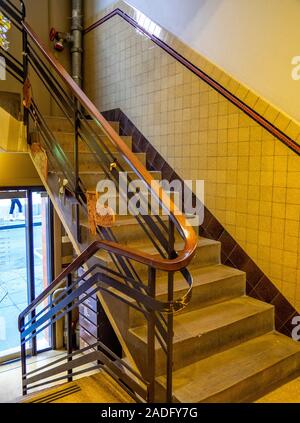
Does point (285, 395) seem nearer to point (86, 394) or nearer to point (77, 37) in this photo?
point (86, 394)

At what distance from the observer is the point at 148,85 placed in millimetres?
3574

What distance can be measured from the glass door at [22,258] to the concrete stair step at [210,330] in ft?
10.7

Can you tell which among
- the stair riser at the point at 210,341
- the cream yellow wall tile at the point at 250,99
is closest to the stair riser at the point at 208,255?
the stair riser at the point at 210,341

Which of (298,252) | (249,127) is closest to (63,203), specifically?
(249,127)

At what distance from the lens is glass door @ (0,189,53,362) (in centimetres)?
495

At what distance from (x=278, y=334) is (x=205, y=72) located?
2.15 metres

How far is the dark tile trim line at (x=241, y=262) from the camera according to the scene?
251cm

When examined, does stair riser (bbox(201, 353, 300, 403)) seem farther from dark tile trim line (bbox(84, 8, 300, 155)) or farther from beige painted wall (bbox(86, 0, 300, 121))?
beige painted wall (bbox(86, 0, 300, 121))

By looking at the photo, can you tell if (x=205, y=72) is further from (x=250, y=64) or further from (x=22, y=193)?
(x=22, y=193)

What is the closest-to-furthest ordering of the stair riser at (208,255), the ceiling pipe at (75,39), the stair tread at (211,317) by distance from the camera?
the stair tread at (211,317), the stair riser at (208,255), the ceiling pipe at (75,39)

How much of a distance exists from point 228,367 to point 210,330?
0.23 metres

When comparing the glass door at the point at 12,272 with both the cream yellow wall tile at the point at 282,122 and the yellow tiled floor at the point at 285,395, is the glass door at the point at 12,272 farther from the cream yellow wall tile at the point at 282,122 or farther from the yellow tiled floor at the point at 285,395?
the yellow tiled floor at the point at 285,395

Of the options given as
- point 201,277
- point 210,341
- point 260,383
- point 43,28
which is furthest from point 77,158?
point 43,28

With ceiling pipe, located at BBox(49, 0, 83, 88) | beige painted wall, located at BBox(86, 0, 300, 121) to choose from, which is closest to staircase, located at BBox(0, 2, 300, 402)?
beige painted wall, located at BBox(86, 0, 300, 121)
